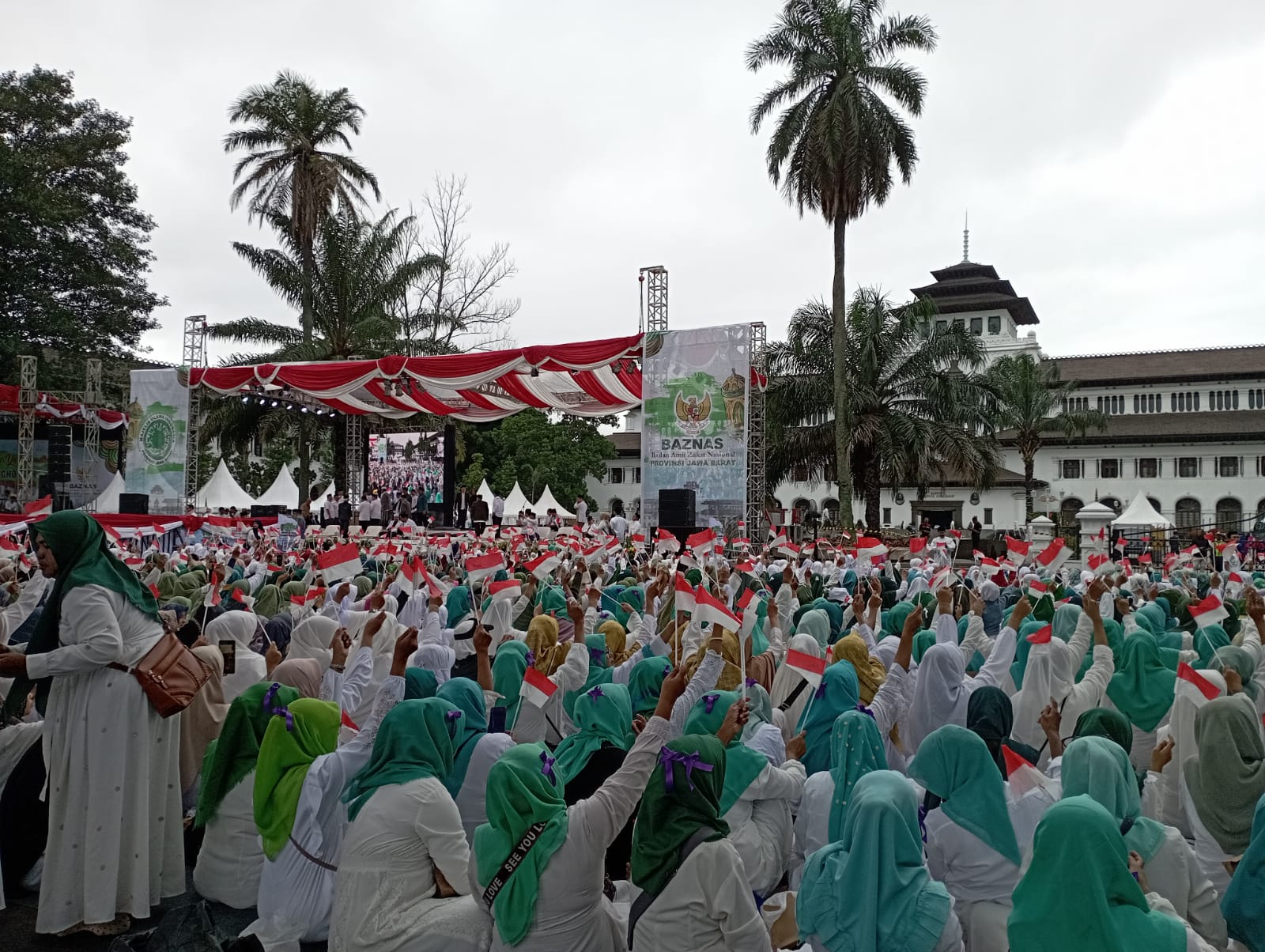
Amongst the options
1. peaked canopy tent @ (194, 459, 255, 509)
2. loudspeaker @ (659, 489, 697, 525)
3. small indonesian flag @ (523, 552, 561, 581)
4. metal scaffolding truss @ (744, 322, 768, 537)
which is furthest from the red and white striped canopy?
small indonesian flag @ (523, 552, 561, 581)

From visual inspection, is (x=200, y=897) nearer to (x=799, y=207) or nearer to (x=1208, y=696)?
(x=1208, y=696)

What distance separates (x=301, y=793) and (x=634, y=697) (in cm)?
157

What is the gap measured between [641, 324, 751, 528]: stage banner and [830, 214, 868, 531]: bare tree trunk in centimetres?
505

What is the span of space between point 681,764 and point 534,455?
31353 millimetres

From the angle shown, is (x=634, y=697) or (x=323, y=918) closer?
(x=323, y=918)

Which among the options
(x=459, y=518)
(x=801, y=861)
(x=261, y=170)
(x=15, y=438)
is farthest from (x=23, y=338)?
(x=801, y=861)

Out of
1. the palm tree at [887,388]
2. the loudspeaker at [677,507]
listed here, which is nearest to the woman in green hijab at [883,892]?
the loudspeaker at [677,507]

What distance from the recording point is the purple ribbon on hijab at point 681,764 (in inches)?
90.3

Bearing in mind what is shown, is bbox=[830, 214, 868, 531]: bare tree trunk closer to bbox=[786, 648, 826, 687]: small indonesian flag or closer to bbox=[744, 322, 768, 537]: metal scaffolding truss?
bbox=[744, 322, 768, 537]: metal scaffolding truss

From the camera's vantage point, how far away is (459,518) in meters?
24.0

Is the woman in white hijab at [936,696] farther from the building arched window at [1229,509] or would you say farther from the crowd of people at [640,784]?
the building arched window at [1229,509]

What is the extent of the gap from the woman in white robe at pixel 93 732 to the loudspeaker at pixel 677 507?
41.2 ft

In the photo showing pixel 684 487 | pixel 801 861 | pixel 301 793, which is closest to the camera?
pixel 301 793

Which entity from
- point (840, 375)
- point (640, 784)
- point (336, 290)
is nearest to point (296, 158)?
point (336, 290)
